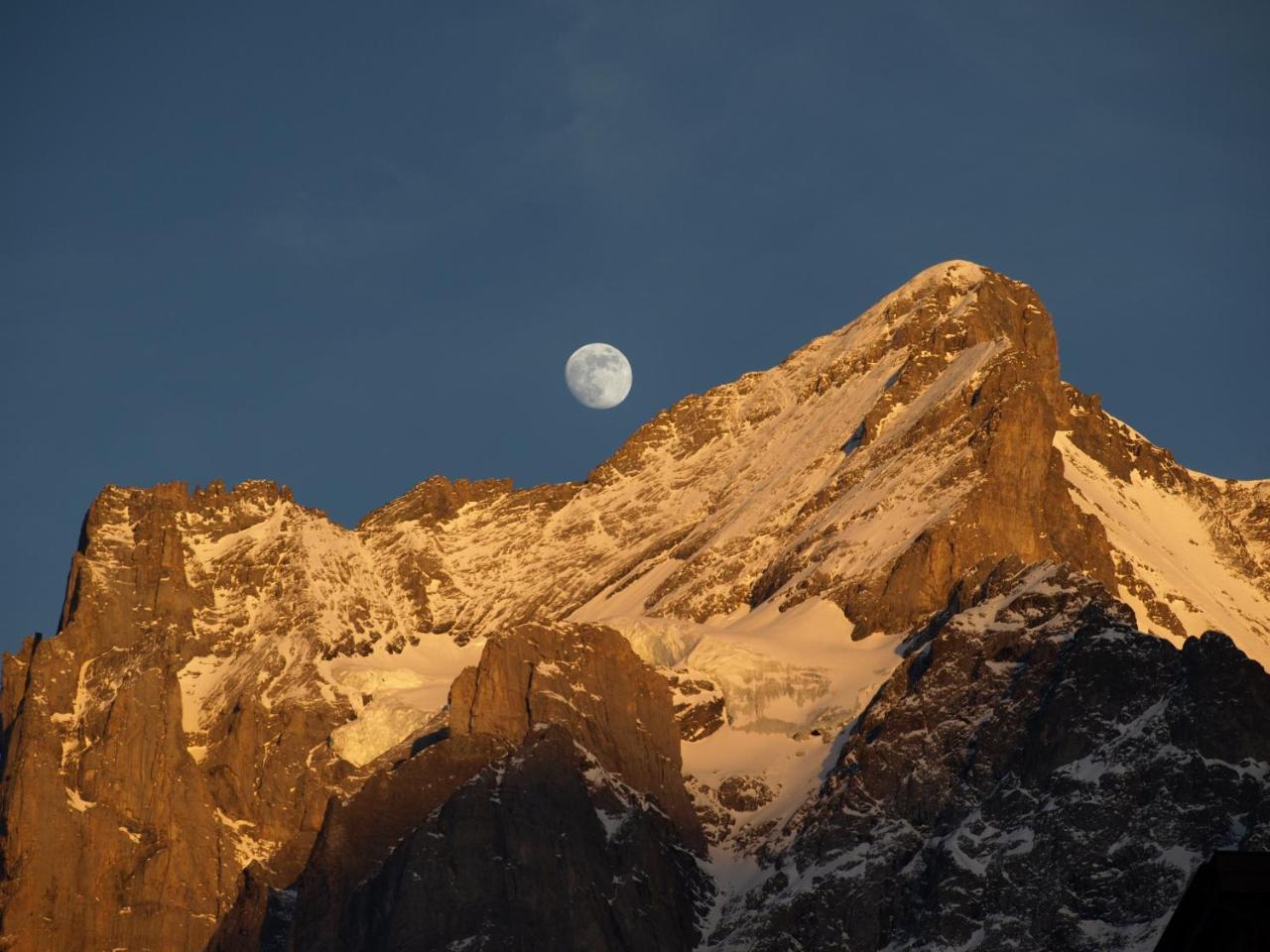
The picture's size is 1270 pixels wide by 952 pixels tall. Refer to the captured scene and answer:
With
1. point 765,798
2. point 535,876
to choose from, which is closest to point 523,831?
point 535,876

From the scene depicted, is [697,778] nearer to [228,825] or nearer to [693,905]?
[693,905]

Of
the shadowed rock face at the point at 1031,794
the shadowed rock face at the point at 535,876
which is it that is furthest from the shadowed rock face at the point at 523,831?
the shadowed rock face at the point at 1031,794

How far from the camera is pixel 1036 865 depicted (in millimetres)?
138000

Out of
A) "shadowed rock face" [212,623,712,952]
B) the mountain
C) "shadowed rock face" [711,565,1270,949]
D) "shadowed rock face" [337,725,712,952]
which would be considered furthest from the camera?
"shadowed rock face" [212,623,712,952]

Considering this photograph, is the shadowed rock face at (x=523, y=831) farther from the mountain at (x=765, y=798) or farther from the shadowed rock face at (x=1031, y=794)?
the shadowed rock face at (x=1031, y=794)

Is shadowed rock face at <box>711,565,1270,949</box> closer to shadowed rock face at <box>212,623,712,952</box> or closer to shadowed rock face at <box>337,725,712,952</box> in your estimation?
shadowed rock face at <box>337,725,712,952</box>

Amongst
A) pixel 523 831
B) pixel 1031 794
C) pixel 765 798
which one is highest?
pixel 765 798

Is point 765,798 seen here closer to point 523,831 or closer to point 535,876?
point 523,831

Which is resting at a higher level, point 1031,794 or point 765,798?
point 765,798

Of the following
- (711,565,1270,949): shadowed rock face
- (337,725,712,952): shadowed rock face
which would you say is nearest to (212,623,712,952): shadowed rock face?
(337,725,712,952): shadowed rock face

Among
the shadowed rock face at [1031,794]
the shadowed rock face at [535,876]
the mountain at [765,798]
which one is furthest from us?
the shadowed rock face at [535,876]

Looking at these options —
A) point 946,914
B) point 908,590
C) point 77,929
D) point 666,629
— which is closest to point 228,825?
point 77,929

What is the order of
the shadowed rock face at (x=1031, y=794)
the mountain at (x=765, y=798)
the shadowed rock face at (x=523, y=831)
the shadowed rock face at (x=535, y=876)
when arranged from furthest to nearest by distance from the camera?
the shadowed rock face at (x=523, y=831), the shadowed rock face at (x=535, y=876), the mountain at (x=765, y=798), the shadowed rock face at (x=1031, y=794)

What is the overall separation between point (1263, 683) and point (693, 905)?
115 feet
